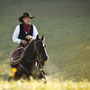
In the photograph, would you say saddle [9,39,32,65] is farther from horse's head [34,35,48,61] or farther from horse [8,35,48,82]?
horse's head [34,35,48,61]

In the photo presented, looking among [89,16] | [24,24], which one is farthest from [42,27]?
[24,24]

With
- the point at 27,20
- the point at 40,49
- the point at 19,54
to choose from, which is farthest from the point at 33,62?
the point at 27,20

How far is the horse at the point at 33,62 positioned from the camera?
9.05 meters

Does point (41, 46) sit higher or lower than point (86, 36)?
higher

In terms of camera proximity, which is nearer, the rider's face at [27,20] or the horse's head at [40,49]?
the horse's head at [40,49]

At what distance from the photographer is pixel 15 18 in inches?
1567

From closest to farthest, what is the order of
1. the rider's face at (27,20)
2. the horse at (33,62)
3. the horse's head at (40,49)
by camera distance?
the horse's head at (40,49) < the horse at (33,62) < the rider's face at (27,20)

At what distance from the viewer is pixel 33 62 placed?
9352 millimetres

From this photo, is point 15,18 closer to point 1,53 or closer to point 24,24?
point 1,53

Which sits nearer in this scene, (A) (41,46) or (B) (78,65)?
(A) (41,46)

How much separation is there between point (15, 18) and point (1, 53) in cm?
1364

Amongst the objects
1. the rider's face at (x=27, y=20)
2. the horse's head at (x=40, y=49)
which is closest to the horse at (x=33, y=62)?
the horse's head at (x=40, y=49)

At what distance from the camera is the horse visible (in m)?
9.05

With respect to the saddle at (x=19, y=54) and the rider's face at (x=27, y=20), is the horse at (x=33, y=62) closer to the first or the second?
the saddle at (x=19, y=54)
